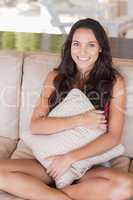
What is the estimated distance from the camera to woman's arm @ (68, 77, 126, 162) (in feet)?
5.54

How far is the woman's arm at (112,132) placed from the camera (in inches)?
66.4

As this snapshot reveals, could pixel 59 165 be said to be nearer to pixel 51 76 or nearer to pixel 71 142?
pixel 71 142

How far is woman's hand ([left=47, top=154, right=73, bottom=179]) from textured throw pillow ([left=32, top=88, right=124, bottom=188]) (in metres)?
0.02

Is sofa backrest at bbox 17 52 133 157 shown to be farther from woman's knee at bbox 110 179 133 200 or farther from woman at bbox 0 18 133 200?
woman's knee at bbox 110 179 133 200

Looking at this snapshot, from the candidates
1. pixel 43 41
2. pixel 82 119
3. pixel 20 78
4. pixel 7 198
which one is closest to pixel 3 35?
pixel 43 41

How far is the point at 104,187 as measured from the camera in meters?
1.57

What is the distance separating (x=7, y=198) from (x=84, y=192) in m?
0.29

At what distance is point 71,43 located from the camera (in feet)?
6.24

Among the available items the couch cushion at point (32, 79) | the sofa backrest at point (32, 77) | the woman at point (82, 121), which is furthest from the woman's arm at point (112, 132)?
the couch cushion at point (32, 79)

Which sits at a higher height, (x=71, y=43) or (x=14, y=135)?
(x=71, y=43)

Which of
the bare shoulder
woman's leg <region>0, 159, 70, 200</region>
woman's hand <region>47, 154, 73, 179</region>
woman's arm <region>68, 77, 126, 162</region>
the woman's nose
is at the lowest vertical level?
woman's leg <region>0, 159, 70, 200</region>

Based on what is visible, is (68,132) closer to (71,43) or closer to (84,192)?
(84,192)

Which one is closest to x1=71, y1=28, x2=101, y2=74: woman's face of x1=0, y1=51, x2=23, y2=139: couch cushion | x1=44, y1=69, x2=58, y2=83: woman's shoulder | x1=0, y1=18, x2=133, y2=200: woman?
x1=0, y1=18, x2=133, y2=200: woman

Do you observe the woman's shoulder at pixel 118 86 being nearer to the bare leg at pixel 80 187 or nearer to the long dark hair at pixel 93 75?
the long dark hair at pixel 93 75
